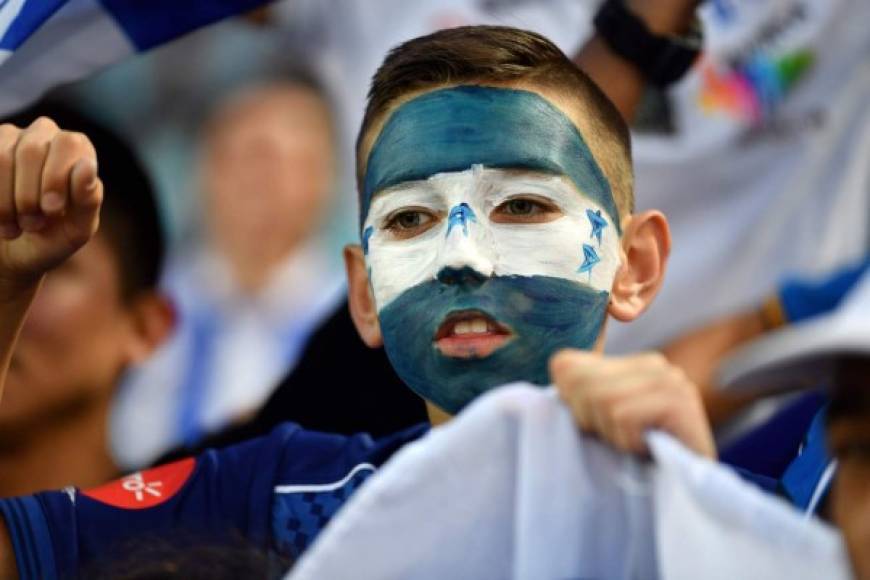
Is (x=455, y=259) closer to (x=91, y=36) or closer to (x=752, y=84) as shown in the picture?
(x=91, y=36)

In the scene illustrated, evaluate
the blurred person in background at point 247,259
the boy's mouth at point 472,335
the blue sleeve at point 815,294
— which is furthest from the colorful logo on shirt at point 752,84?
the boy's mouth at point 472,335

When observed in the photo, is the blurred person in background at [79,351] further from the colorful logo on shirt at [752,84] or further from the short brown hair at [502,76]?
the colorful logo on shirt at [752,84]

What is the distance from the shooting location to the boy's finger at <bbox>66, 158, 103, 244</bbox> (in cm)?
210

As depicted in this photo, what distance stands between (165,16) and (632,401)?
1.45 meters

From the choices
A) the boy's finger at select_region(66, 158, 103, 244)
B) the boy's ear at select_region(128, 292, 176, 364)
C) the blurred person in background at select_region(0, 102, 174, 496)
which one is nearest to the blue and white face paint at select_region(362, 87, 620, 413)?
the boy's finger at select_region(66, 158, 103, 244)

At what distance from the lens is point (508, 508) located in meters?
1.85

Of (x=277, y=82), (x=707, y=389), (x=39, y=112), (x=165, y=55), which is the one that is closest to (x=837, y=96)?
(x=707, y=389)

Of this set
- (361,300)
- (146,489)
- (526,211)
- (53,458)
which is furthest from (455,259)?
(53,458)

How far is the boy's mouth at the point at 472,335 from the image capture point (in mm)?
2301

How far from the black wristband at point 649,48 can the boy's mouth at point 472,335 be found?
34.7 inches

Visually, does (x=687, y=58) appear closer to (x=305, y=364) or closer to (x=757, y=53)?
(x=305, y=364)

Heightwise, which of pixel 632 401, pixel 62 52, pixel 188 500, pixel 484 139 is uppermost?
pixel 62 52

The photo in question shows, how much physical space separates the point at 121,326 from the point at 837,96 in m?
2.02

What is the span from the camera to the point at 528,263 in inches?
91.5
